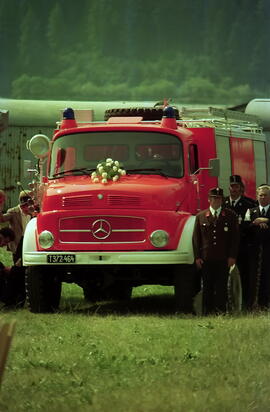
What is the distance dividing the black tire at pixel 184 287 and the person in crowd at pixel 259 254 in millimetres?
→ 869

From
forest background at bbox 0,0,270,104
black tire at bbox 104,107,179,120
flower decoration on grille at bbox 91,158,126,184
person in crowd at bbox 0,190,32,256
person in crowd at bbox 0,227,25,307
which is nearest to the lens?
forest background at bbox 0,0,270,104

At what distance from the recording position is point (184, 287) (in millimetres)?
12617

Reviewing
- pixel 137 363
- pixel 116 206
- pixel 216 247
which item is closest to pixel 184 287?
pixel 216 247

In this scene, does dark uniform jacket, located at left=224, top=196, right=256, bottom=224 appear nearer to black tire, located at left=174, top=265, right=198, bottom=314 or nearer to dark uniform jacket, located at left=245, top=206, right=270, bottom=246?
dark uniform jacket, located at left=245, top=206, right=270, bottom=246

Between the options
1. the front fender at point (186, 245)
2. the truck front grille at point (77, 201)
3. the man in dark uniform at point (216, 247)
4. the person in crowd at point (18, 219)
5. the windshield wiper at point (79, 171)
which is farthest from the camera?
the person in crowd at point (18, 219)

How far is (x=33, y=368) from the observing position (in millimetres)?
8805

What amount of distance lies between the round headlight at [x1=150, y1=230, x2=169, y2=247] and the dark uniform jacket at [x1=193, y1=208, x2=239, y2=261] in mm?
306

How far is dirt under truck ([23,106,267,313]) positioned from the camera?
12.6 metres

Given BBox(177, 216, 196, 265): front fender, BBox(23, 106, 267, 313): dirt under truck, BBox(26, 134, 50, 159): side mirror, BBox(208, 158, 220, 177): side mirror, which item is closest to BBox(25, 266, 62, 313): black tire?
A: BBox(23, 106, 267, 313): dirt under truck

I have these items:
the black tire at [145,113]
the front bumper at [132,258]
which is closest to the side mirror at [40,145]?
the front bumper at [132,258]

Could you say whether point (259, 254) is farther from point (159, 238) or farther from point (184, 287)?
point (159, 238)

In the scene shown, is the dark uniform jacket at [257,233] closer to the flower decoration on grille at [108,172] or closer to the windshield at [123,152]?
the windshield at [123,152]

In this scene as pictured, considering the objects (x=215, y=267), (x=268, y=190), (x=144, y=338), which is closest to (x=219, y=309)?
(x=215, y=267)

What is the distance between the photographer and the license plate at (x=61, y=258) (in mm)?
12664
